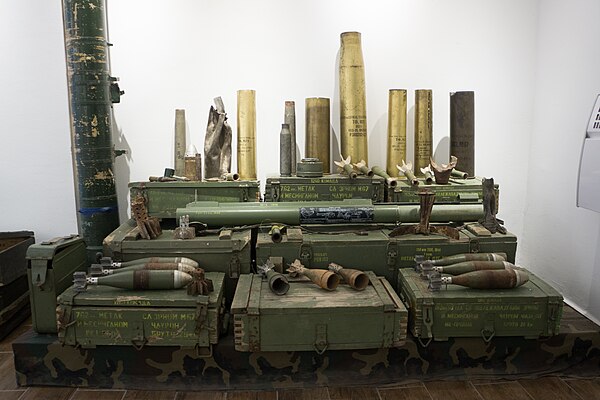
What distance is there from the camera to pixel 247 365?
2932 millimetres

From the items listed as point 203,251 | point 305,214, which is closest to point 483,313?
point 305,214

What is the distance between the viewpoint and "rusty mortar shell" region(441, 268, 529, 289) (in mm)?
2932

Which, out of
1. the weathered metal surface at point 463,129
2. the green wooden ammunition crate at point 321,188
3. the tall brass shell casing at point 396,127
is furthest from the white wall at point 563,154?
the green wooden ammunition crate at point 321,188

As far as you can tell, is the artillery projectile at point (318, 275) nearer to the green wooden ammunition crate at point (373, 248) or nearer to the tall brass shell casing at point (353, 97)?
the green wooden ammunition crate at point (373, 248)

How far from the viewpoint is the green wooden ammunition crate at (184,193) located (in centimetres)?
370

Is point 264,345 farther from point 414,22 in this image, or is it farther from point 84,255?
point 414,22

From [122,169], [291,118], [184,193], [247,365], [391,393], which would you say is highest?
[291,118]

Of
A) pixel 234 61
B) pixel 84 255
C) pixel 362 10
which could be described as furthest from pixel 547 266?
pixel 84 255

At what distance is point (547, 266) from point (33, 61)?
14.0ft

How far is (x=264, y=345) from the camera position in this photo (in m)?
Result: 2.80

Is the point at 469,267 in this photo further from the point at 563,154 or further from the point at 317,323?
the point at 563,154

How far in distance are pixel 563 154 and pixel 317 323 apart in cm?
237

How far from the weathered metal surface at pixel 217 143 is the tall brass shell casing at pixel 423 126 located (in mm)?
1442

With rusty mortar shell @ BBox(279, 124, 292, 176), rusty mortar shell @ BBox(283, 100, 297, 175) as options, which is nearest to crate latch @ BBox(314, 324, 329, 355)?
rusty mortar shell @ BBox(279, 124, 292, 176)
